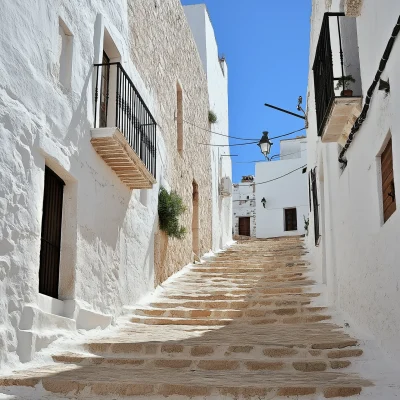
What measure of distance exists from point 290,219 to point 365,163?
60.8ft

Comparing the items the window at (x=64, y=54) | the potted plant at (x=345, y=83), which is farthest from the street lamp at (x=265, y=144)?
the window at (x=64, y=54)

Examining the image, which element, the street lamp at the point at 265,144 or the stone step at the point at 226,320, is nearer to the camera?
the stone step at the point at 226,320

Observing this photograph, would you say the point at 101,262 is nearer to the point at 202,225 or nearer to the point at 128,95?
the point at 128,95

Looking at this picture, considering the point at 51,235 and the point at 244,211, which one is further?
the point at 244,211

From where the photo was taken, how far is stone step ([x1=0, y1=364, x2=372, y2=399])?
4895 mm

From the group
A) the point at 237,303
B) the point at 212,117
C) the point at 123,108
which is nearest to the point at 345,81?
the point at 123,108

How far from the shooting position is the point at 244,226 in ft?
99.6

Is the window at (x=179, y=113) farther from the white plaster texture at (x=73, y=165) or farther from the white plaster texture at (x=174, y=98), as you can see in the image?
the white plaster texture at (x=73, y=165)

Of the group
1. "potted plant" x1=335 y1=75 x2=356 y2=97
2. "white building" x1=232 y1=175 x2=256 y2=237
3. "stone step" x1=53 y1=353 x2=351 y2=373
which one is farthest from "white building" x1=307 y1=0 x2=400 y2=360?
"white building" x1=232 y1=175 x2=256 y2=237

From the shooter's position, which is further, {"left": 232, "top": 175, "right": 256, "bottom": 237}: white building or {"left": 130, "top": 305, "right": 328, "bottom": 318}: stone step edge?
{"left": 232, "top": 175, "right": 256, "bottom": 237}: white building

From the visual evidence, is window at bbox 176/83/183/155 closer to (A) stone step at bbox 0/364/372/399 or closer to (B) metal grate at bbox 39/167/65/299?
(B) metal grate at bbox 39/167/65/299

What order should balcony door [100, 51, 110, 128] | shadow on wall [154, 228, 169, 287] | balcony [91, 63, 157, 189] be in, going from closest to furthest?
balcony [91, 63, 157, 189] → balcony door [100, 51, 110, 128] → shadow on wall [154, 228, 169, 287]

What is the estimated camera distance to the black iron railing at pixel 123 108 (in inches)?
321

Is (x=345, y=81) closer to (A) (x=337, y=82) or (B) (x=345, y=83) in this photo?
(B) (x=345, y=83)
